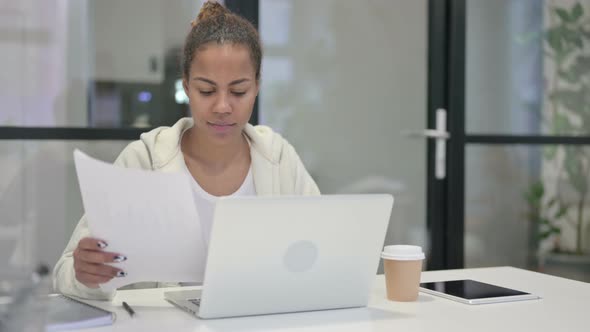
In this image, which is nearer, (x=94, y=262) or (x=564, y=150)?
(x=94, y=262)

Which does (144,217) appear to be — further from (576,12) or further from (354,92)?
(576,12)

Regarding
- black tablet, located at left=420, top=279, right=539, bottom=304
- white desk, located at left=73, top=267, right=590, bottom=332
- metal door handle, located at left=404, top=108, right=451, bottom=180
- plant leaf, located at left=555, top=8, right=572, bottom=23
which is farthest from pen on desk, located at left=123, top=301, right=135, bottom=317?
plant leaf, located at left=555, top=8, right=572, bottom=23

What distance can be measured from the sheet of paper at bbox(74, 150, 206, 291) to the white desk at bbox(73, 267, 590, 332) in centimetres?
9

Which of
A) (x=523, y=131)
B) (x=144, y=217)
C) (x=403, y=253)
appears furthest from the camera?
(x=523, y=131)

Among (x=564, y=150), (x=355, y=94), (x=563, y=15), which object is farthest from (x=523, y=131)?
(x=355, y=94)

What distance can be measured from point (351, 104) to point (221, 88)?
1.77m

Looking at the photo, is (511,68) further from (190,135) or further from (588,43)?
(190,135)

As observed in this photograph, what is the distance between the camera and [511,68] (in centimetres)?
378

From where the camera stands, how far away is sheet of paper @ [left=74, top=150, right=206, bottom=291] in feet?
3.83

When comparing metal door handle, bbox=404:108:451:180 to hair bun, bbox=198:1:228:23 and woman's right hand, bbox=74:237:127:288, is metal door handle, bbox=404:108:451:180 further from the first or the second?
woman's right hand, bbox=74:237:127:288

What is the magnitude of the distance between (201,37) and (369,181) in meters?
1.81

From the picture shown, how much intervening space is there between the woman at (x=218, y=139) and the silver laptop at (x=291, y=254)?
0.44m

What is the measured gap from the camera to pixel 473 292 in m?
1.49

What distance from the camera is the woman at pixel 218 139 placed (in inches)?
68.3
